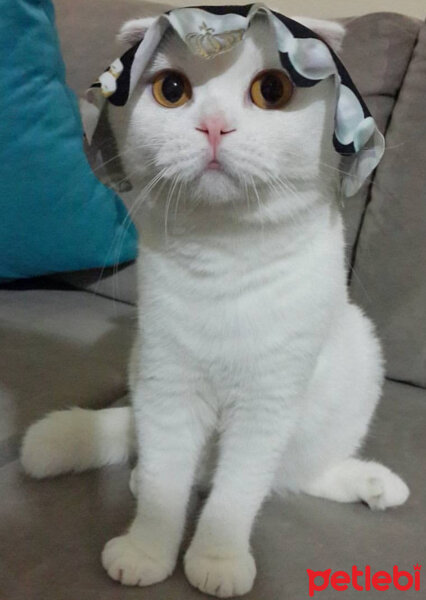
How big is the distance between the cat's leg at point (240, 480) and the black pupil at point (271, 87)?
1.16 ft

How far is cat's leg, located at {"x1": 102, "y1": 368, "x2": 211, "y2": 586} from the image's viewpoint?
28.3 inches

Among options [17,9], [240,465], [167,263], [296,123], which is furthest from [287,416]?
[17,9]

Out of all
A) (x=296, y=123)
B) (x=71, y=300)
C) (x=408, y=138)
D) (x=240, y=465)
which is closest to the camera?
(x=296, y=123)

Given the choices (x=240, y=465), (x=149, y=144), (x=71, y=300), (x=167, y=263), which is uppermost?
(x=149, y=144)

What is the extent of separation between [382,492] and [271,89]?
0.55 meters

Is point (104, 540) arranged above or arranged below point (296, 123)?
below

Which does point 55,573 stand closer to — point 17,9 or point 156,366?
point 156,366

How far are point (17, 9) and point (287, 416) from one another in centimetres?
95

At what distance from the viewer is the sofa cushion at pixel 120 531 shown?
67 centimetres

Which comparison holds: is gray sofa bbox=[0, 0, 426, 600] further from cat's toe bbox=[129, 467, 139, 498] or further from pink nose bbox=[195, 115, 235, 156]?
pink nose bbox=[195, 115, 235, 156]

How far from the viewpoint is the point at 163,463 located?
764 millimetres

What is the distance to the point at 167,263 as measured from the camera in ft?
2.44

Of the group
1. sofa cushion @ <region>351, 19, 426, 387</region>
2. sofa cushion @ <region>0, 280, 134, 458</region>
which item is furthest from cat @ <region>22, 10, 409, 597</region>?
sofa cushion @ <region>351, 19, 426, 387</region>

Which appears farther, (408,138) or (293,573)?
(408,138)
